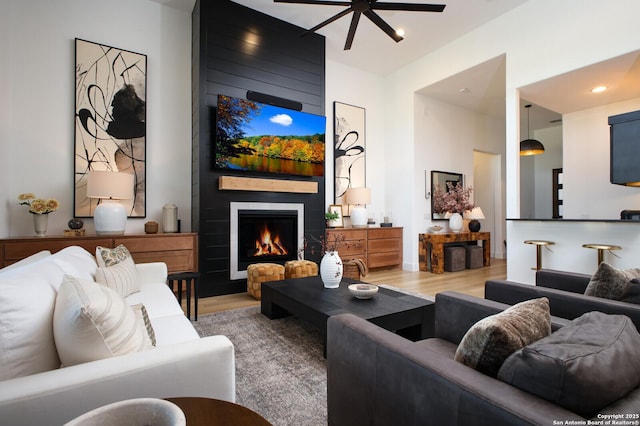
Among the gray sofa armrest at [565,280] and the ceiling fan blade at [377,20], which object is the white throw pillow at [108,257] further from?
the ceiling fan blade at [377,20]

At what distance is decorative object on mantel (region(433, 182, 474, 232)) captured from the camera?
234 inches

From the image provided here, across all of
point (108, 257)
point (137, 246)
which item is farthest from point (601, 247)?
point (137, 246)

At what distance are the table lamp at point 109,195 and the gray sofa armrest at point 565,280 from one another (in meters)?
3.98

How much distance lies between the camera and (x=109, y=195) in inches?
129

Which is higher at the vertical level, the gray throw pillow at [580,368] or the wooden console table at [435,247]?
the gray throw pillow at [580,368]

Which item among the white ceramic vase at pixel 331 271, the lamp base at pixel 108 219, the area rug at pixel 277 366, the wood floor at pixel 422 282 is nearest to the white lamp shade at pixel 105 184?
the lamp base at pixel 108 219

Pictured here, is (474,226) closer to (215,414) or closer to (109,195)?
(109,195)

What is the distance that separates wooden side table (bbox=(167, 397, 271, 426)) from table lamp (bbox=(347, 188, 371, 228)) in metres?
4.73

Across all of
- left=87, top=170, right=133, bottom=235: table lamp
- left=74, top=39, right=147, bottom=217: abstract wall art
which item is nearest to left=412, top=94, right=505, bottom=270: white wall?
left=74, top=39, right=147, bottom=217: abstract wall art

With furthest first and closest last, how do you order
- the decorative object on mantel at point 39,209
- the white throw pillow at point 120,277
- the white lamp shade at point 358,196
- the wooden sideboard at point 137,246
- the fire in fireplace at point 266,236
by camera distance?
the white lamp shade at point 358,196 → the fire in fireplace at point 266,236 → the decorative object on mantel at point 39,209 → the wooden sideboard at point 137,246 → the white throw pillow at point 120,277

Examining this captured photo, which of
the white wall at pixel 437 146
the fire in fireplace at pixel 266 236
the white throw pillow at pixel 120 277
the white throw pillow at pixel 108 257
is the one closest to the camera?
the white throw pillow at pixel 120 277

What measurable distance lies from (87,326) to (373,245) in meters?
4.77

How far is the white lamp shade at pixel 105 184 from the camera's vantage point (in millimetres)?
3258

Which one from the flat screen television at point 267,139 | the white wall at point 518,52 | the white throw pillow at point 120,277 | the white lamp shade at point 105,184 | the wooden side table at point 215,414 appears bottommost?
the wooden side table at point 215,414
